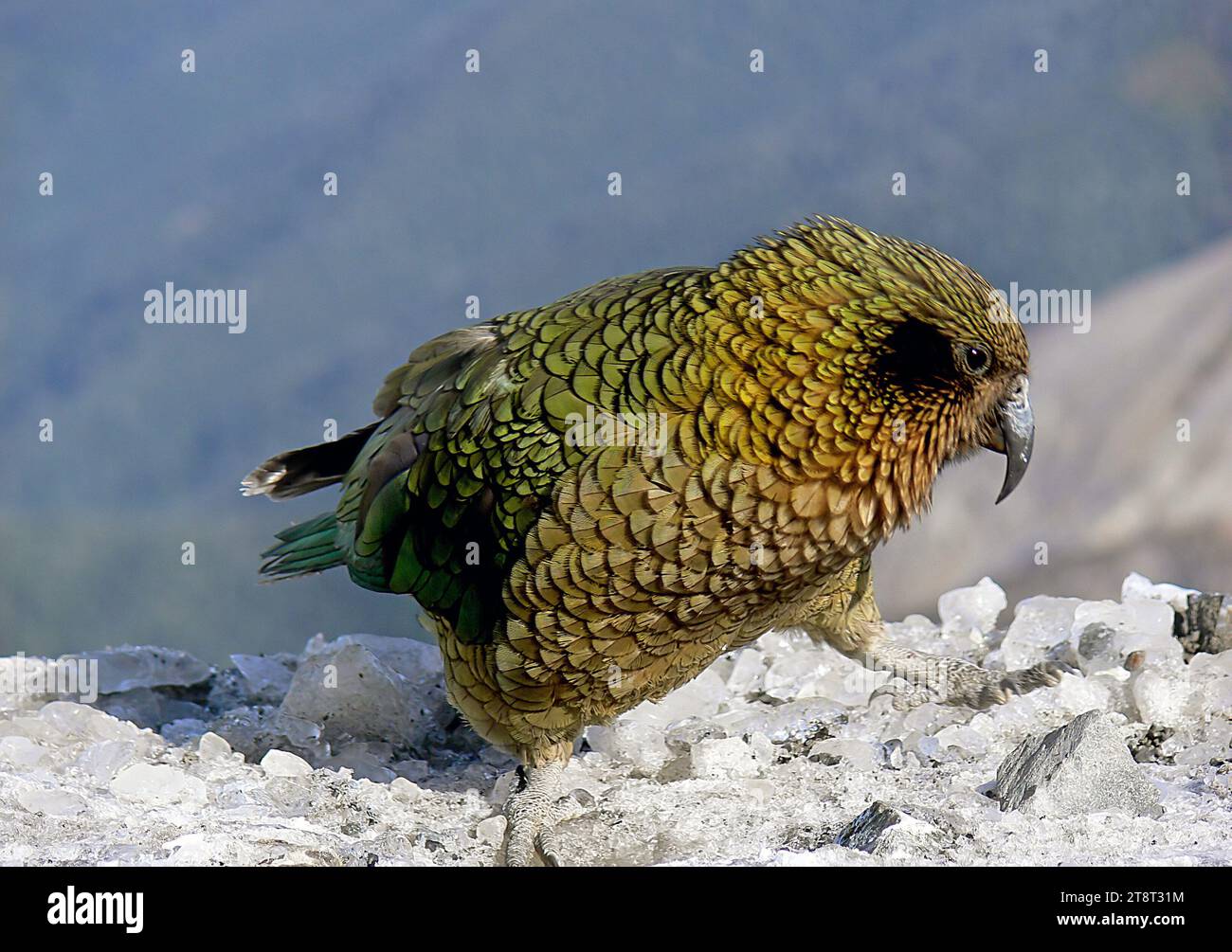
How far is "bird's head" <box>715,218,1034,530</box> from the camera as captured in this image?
8.34 ft

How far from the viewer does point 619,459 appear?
262 cm

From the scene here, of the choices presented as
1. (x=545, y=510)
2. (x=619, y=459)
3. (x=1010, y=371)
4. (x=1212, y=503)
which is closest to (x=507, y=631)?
(x=545, y=510)

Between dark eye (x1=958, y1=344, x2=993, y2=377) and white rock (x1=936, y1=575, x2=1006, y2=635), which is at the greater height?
dark eye (x1=958, y1=344, x2=993, y2=377)

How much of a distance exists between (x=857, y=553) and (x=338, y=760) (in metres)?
1.55

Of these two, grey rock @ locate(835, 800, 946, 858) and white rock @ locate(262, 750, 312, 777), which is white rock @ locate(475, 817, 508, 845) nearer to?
white rock @ locate(262, 750, 312, 777)

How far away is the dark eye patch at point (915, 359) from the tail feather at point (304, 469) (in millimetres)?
1554

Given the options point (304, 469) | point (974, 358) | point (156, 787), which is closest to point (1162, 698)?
point (974, 358)

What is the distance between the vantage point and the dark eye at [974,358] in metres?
2.55

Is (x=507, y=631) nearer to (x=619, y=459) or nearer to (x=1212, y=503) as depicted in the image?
(x=619, y=459)

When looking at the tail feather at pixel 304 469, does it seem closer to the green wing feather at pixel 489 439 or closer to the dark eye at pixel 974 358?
the green wing feather at pixel 489 439

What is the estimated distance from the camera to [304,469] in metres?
3.56

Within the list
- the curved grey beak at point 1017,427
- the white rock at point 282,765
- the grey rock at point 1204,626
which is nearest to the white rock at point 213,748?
the white rock at point 282,765

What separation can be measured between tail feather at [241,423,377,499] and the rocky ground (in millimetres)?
508

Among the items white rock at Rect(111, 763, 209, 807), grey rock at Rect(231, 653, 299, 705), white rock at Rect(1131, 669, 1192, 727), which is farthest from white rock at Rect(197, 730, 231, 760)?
white rock at Rect(1131, 669, 1192, 727)
